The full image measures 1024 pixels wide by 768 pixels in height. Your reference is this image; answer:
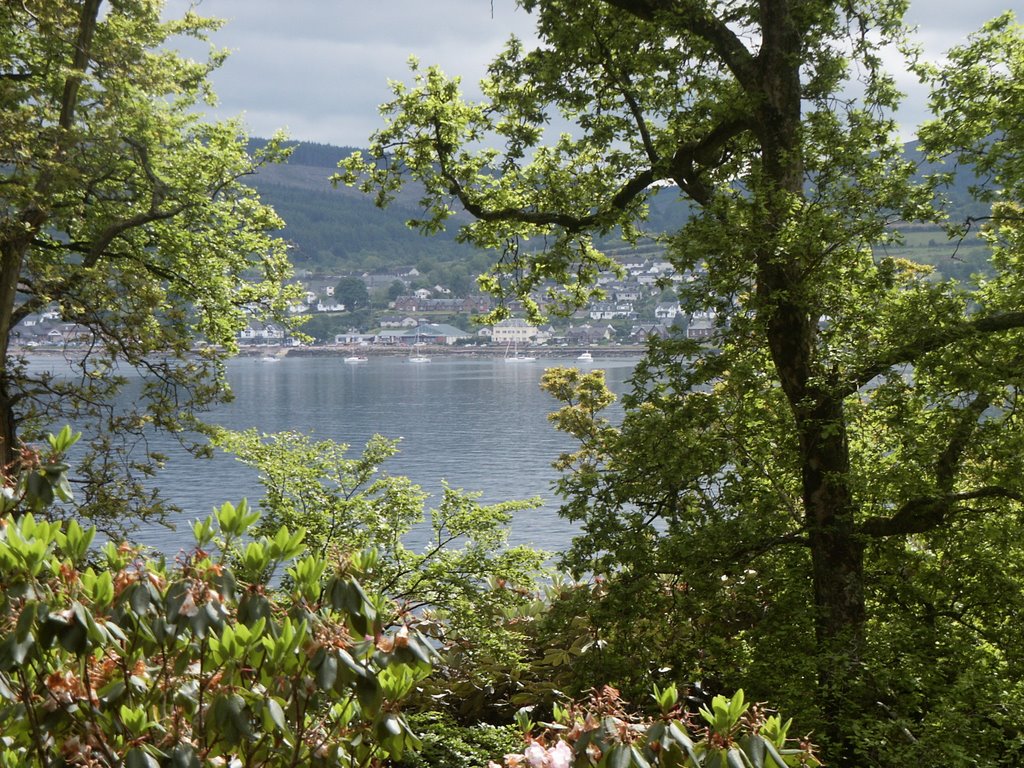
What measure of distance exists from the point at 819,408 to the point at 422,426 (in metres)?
37.7

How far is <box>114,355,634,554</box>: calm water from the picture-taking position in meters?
25.0

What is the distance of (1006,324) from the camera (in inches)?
256

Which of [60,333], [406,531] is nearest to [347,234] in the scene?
[60,333]

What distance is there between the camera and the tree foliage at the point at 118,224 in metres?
9.94

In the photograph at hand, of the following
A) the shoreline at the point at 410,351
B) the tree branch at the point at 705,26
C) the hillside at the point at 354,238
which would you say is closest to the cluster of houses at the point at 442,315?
the shoreline at the point at 410,351

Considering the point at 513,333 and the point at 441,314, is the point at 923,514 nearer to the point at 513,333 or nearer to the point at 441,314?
the point at 513,333

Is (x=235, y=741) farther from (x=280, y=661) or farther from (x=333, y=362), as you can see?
(x=333, y=362)

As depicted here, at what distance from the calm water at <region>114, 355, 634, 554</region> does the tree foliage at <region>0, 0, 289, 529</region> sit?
1916mm

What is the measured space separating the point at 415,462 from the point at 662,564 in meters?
25.9

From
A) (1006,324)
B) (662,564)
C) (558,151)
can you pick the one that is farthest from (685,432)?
(558,151)

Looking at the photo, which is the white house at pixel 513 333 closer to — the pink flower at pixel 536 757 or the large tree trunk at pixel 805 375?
the large tree trunk at pixel 805 375

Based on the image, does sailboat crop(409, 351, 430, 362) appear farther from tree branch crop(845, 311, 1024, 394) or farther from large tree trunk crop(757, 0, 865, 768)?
tree branch crop(845, 311, 1024, 394)

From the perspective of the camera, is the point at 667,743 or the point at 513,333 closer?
the point at 667,743

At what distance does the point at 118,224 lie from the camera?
36.3 ft
